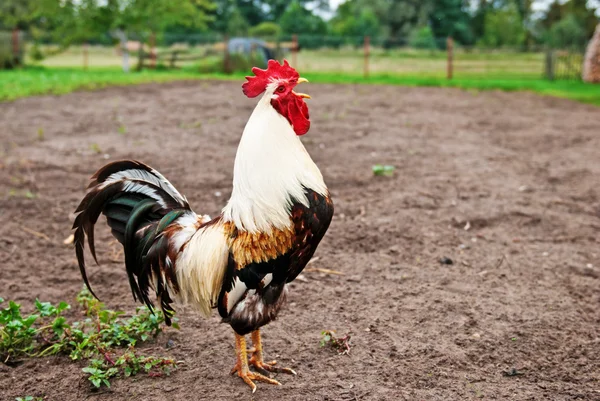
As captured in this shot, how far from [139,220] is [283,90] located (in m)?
1.06

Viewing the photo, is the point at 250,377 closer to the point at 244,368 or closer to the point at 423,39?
the point at 244,368

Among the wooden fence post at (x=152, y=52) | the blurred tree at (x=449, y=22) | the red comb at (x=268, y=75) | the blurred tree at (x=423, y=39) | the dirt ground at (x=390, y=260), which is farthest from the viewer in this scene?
the blurred tree at (x=449, y=22)

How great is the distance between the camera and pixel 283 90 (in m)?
2.80

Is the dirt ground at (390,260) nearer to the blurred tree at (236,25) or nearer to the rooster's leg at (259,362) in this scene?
the rooster's leg at (259,362)

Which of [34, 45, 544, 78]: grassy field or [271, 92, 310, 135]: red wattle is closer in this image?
[271, 92, 310, 135]: red wattle

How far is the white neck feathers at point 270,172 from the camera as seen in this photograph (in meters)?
2.75

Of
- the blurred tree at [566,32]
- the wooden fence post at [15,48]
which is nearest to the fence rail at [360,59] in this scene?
the wooden fence post at [15,48]

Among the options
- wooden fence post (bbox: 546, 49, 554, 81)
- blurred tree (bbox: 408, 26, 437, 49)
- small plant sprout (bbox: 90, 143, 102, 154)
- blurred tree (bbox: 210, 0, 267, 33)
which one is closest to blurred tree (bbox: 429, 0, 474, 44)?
blurred tree (bbox: 408, 26, 437, 49)

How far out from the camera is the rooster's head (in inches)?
110

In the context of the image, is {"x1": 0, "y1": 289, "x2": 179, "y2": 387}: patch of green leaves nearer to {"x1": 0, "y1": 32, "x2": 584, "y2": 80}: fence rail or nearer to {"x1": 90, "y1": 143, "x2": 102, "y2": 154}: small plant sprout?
{"x1": 90, "y1": 143, "x2": 102, "y2": 154}: small plant sprout

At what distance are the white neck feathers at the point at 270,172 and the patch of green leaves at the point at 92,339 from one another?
3.66ft

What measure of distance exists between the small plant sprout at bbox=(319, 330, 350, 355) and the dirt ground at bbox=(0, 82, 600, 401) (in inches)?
2.2

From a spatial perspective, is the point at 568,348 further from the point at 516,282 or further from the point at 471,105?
the point at 471,105

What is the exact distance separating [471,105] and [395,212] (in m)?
9.20
